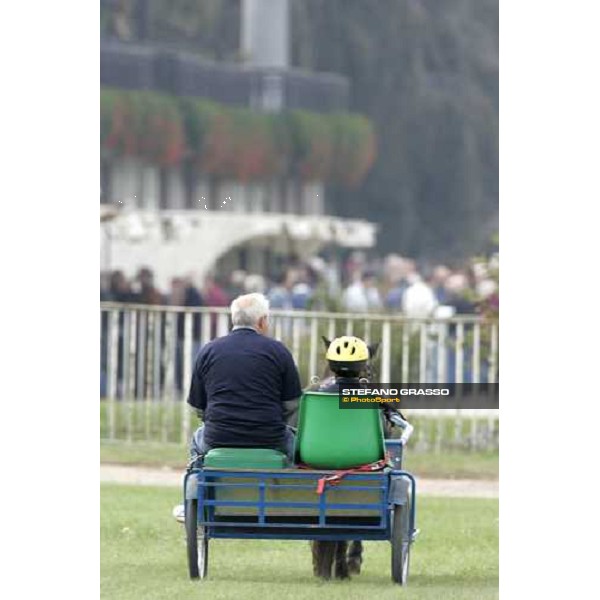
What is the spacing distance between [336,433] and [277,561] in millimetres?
1219

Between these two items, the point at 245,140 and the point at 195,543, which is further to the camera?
the point at 245,140

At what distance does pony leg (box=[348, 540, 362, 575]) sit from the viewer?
343 inches

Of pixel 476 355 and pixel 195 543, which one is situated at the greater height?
pixel 476 355

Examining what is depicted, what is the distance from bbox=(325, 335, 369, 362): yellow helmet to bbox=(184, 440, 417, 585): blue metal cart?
43 centimetres

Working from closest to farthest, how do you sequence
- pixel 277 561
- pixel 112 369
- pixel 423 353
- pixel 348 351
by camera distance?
pixel 348 351 → pixel 277 561 → pixel 423 353 → pixel 112 369

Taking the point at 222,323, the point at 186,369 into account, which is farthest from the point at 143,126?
the point at 186,369

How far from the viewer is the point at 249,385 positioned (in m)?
8.41

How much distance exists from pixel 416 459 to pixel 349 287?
2.65m

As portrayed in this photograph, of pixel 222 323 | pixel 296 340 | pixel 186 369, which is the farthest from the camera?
pixel 186 369

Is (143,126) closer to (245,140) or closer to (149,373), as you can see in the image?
(245,140)

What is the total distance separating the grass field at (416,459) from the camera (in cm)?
1225

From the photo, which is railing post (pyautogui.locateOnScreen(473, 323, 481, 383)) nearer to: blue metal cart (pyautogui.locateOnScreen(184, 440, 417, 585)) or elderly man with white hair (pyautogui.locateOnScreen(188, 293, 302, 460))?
elderly man with white hair (pyautogui.locateOnScreen(188, 293, 302, 460))

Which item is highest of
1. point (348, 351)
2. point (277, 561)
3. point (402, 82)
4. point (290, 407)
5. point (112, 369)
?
point (402, 82)
